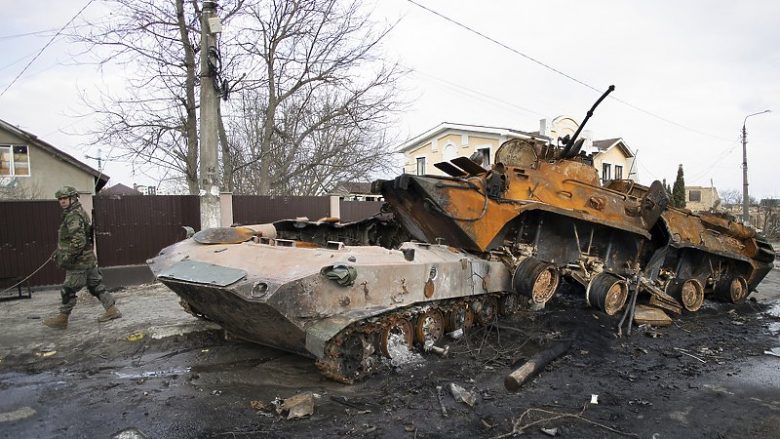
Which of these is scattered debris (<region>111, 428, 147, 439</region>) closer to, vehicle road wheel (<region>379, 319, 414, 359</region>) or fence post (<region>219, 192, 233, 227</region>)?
vehicle road wheel (<region>379, 319, 414, 359</region>)

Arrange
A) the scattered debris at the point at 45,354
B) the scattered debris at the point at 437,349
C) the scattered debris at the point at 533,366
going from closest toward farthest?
the scattered debris at the point at 533,366, the scattered debris at the point at 437,349, the scattered debris at the point at 45,354

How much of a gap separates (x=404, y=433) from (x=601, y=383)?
7.64ft

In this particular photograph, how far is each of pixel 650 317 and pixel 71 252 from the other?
773 cm

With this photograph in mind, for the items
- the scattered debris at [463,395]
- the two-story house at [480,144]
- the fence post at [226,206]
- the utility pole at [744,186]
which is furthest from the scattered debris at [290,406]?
the utility pole at [744,186]

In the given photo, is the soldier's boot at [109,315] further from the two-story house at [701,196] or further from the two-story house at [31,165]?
the two-story house at [701,196]

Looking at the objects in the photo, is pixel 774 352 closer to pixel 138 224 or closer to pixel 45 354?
pixel 45 354

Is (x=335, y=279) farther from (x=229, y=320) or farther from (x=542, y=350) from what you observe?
(x=542, y=350)

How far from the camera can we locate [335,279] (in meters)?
4.42

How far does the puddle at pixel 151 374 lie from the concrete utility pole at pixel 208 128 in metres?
4.32

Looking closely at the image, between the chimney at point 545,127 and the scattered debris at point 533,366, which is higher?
the chimney at point 545,127

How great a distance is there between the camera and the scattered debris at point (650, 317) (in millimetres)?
7404

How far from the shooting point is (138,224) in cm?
1041

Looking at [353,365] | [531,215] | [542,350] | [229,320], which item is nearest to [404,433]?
[353,365]

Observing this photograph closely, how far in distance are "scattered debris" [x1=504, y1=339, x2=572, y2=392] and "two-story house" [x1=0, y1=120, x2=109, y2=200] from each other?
17.3 m
